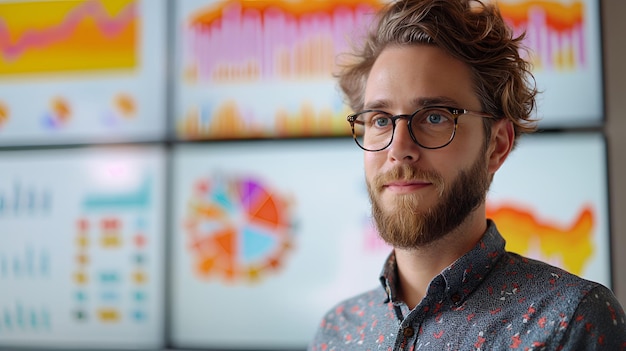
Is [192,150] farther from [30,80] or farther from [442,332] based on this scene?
[442,332]

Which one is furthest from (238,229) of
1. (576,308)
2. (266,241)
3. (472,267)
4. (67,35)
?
(576,308)

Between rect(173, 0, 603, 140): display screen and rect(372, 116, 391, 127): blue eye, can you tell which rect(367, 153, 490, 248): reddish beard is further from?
rect(173, 0, 603, 140): display screen

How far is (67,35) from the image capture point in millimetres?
2355

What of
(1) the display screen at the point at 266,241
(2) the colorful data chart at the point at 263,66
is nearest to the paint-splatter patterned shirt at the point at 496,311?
(1) the display screen at the point at 266,241

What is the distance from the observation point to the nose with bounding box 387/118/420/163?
4.13 ft

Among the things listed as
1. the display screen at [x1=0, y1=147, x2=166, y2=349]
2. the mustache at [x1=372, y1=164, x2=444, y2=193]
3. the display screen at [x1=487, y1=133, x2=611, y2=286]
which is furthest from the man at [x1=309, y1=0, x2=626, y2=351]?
the display screen at [x1=0, y1=147, x2=166, y2=349]

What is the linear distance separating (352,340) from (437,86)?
20.4 inches

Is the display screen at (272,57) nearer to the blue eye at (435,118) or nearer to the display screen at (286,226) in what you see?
the display screen at (286,226)

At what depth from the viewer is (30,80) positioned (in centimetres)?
238

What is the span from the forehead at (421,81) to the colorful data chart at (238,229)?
2.98 feet

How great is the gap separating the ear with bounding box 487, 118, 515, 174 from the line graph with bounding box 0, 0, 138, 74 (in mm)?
1358

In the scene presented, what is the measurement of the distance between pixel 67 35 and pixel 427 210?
157 cm

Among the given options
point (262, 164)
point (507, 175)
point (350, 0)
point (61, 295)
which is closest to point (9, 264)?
point (61, 295)

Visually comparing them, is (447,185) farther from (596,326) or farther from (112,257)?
(112,257)
